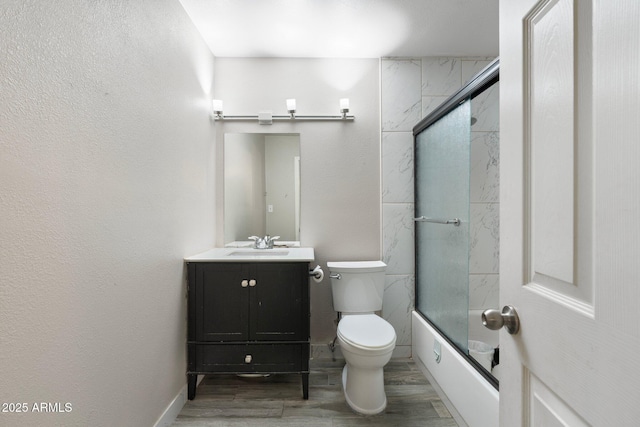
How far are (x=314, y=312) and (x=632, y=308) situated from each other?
7.35 ft

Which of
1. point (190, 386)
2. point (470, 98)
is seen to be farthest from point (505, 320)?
point (190, 386)

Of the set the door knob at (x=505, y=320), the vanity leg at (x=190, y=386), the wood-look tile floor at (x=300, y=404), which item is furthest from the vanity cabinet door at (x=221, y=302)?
the door knob at (x=505, y=320)

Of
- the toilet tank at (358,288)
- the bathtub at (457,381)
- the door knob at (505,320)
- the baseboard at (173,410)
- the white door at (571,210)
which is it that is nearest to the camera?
the white door at (571,210)

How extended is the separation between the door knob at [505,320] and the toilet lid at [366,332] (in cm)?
114

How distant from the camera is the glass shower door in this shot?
1733 mm

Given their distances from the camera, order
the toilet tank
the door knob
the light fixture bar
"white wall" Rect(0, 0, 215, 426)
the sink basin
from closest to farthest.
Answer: the door knob
"white wall" Rect(0, 0, 215, 426)
the toilet tank
the sink basin
the light fixture bar

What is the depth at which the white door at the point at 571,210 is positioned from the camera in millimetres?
397

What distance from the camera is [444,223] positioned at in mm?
1951

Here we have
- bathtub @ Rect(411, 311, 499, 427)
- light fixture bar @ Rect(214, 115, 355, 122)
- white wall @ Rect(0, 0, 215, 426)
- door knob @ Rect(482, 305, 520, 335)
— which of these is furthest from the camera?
light fixture bar @ Rect(214, 115, 355, 122)

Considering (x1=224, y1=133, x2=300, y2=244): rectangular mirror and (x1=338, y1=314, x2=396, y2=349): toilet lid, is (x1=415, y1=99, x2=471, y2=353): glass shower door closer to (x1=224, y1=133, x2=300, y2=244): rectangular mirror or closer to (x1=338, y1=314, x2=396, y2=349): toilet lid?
(x1=338, y1=314, x2=396, y2=349): toilet lid

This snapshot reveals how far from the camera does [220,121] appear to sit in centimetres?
249

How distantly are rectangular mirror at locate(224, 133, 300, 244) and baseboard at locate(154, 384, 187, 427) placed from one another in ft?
3.59

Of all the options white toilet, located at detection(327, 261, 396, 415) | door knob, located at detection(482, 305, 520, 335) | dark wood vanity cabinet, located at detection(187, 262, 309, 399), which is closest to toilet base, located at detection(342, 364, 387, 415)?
white toilet, located at detection(327, 261, 396, 415)

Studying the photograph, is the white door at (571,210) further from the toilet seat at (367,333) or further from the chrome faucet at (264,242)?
the chrome faucet at (264,242)
